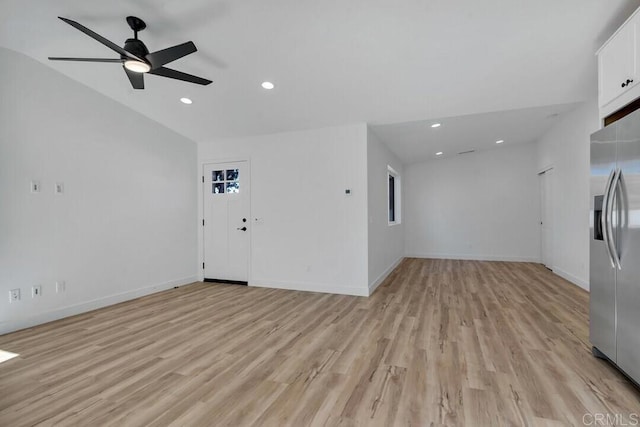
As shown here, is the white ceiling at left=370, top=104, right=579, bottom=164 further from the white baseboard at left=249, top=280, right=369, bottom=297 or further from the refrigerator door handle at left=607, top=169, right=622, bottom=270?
the white baseboard at left=249, top=280, right=369, bottom=297

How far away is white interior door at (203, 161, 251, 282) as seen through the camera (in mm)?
5137

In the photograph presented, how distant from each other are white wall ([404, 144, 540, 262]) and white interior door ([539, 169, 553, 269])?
10.8 inches

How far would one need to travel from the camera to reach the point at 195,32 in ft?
9.17

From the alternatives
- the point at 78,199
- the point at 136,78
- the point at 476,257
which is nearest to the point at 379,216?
the point at 476,257

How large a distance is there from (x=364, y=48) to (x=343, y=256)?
284 centimetres

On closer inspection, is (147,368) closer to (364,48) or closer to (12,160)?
(12,160)

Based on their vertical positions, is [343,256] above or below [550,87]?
below

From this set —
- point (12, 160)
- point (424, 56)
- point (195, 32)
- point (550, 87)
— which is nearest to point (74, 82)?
point (12, 160)

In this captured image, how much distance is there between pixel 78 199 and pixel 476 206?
8.24 meters

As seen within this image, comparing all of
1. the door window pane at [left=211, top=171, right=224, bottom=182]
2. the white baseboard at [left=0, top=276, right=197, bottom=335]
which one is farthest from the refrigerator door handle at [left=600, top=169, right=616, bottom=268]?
the white baseboard at [left=0, top=276, right=197, bottom=335]

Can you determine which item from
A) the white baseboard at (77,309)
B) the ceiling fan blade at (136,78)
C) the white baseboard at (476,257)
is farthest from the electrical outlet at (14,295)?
the white baseboard at (476,257)

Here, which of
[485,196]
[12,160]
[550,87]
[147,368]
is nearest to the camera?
[147,368]

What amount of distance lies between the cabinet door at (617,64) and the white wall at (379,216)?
2.66m

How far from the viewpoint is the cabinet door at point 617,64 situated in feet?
6.70
